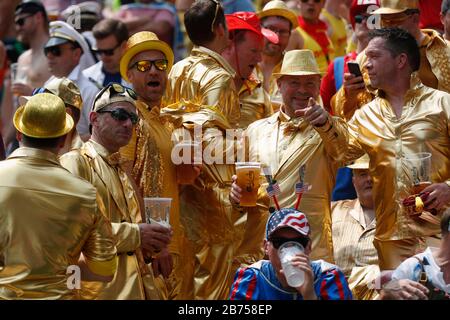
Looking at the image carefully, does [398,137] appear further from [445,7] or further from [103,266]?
[103,266]

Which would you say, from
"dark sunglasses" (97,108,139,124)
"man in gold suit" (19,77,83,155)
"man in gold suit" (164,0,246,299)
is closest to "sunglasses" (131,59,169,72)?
"man in gold suit" (164,0,246,299)

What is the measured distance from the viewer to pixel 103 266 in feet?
26.7

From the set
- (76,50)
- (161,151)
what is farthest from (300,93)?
(76,50)

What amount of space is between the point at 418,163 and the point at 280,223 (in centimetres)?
157

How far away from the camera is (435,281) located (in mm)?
8070

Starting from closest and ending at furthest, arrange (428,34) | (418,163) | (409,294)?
(409,294)
(418,163)
(428,34)

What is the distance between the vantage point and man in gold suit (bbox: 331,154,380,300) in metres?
10.6

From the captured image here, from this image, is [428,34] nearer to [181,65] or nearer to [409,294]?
[181,65]

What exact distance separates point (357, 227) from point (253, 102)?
4.18 feet

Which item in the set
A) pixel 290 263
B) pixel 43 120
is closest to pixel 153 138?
pixel 43 120

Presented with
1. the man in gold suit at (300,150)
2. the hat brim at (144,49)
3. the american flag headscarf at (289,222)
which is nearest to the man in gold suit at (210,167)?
the man in gold suit at (300,150)

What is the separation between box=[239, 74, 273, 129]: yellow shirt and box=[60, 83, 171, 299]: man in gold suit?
2.18 meters

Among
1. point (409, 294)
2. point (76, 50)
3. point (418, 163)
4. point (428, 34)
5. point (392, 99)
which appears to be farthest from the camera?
point (76, 50)

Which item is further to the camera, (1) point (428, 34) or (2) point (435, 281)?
(1) point (428, 34)
